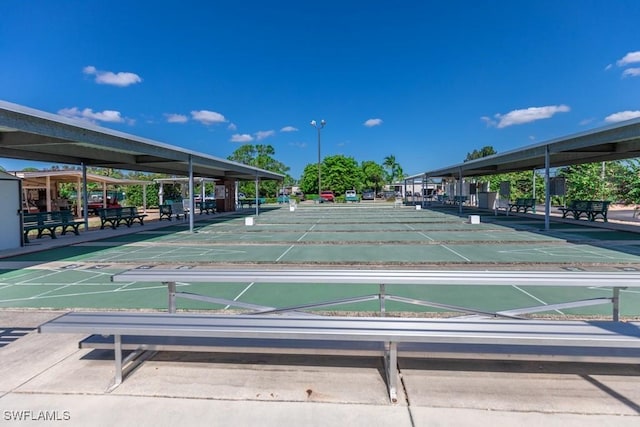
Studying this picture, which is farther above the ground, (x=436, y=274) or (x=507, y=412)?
(x=436, y=274)

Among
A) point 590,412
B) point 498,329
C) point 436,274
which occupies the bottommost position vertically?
point 590,412

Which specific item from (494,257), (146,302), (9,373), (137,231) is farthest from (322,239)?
(9,373)

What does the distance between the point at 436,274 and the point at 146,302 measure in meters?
4.32

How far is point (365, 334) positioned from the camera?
9.19ft

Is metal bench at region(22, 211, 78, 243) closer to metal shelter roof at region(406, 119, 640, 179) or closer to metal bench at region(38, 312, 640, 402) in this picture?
metal bench at region(38, 312, 640, 402)

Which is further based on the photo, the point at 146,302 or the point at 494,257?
the point at 494,257

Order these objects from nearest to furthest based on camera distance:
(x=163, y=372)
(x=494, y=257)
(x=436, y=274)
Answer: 1. (x=163, y=372)
2. (x=436, y=274)
3. (x=494, y=257)

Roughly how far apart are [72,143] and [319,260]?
8.06 m

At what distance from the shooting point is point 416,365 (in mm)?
3365

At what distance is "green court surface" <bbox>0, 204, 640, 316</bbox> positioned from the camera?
555 centimetres

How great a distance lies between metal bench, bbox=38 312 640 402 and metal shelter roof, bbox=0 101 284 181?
6542 millimetres

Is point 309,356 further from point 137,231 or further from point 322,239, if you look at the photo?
point 137,231

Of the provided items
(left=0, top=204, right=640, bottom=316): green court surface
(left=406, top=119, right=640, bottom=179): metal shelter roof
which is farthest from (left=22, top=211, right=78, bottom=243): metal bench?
(left=406, top=119, right=640, bottom=179): metal shelter roof

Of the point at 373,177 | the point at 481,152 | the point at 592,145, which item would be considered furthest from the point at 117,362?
the point at 481,152
